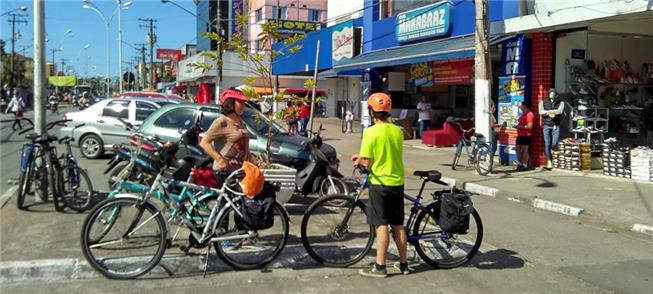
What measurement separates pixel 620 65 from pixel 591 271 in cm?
1050

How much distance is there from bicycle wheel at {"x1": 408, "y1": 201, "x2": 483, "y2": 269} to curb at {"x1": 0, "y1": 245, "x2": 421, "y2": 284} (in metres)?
0.60

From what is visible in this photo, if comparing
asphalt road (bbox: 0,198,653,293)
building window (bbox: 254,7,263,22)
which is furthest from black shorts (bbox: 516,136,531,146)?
building window (bbox: 254,7,263,22)

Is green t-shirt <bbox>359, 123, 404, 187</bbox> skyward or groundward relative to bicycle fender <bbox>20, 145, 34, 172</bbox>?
skyward

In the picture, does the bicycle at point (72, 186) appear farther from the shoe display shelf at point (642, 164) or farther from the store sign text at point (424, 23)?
the store sign text at point (424, 23)

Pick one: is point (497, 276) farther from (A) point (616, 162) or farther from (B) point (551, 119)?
(B) point (551, 119)

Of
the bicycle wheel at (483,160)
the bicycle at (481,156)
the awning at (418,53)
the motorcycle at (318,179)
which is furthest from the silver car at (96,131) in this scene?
the motorcycle at (318,179)

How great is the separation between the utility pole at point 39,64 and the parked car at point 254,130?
2.34 meters

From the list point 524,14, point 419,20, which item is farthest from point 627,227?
point 419,20

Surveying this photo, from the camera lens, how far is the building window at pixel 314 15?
62312mm

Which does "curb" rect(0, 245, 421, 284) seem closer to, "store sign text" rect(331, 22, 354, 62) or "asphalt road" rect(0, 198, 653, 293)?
"asphalt road" rect(0, 198, 653, 293)

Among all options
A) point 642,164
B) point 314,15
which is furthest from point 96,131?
point 314,15

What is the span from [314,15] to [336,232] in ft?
192

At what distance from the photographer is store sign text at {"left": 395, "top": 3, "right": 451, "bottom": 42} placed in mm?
18500

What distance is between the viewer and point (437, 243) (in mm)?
6273
